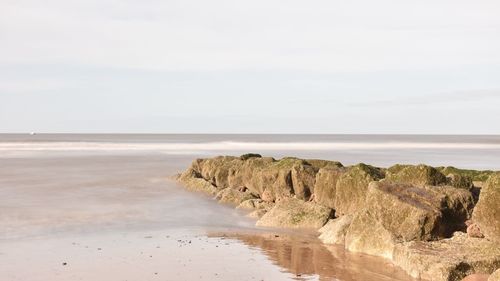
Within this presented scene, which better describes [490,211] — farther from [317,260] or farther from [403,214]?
[317,260]

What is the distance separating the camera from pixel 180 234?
61.8 feet

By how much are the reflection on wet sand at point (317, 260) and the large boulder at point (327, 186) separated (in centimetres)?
227

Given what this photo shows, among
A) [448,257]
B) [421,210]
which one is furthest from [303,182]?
[448,257]

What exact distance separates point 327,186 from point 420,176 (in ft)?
12.6

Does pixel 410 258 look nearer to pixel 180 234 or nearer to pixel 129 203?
pixel 180 234

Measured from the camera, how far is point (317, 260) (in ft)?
49.1

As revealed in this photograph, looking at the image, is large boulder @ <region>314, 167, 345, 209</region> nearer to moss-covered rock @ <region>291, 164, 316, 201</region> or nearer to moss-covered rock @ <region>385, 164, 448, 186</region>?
moss-covered rock @ <region>291, 164, 316, 201</region>

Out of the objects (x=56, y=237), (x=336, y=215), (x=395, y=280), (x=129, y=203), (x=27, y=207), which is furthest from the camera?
(x=129, y=203)

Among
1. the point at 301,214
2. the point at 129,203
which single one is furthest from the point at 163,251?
the point at 129,203

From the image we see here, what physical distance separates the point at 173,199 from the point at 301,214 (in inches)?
387

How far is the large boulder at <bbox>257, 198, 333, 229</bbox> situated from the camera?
64.5 ft

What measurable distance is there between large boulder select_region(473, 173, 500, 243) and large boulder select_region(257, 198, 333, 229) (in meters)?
6.82

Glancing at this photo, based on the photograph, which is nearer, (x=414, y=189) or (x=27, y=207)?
(x=414, y=189)

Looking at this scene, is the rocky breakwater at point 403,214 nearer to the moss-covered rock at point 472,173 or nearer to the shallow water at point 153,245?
the moss-covered rock at point 472,173
